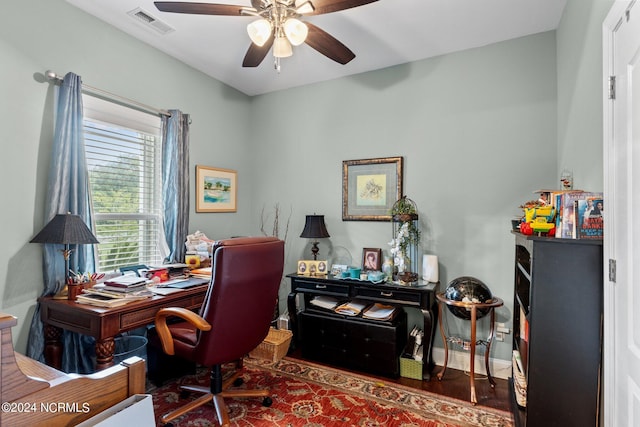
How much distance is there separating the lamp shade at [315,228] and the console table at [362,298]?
41cm

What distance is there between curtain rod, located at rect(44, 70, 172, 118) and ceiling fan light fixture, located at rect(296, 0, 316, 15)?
1.63 meters

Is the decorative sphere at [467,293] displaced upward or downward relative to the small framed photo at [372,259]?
downward

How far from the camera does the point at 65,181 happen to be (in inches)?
85.5

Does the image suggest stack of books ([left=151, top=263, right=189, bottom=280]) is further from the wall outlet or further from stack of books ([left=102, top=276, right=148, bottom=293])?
the wall outlet

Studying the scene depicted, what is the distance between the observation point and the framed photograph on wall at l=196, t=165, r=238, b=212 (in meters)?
3.35

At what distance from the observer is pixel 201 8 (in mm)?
1825

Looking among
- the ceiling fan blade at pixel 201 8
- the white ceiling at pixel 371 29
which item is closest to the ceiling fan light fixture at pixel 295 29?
the ceiling fan blade at pixel 201 8

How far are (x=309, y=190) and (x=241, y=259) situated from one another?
190 centimetres

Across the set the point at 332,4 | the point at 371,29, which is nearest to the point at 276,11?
the point at 332,4

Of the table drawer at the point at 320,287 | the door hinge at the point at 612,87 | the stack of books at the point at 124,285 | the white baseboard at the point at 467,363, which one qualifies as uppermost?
the door hinge at the point at 612,87

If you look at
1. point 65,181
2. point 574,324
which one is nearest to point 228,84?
point 65,181

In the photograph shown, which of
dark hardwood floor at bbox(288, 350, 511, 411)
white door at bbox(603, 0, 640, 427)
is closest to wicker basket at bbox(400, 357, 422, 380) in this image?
dark hardwood floor at bbox(288, 350, 511, 411)

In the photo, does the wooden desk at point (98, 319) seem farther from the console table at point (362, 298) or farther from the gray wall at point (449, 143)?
the gray wall at point (449, 143)

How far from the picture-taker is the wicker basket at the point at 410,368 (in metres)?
2.68
